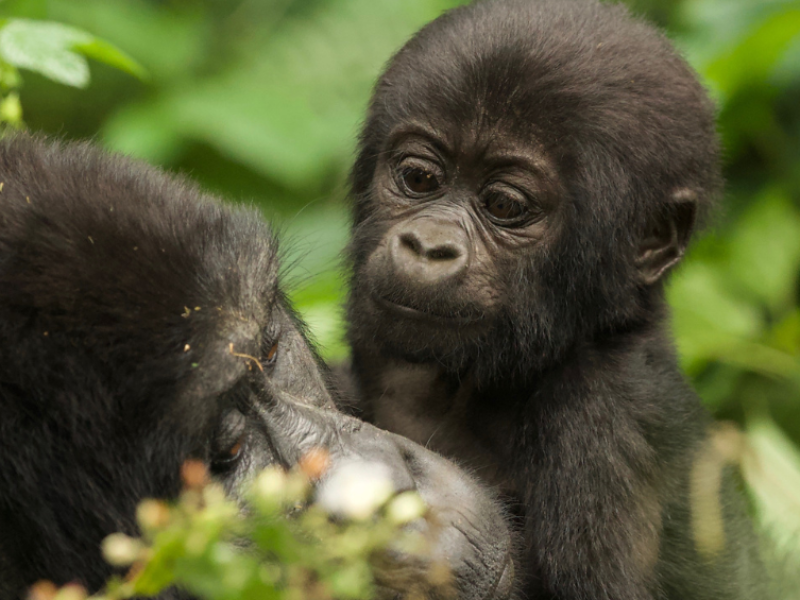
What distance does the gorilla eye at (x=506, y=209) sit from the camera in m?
Result: 3.36

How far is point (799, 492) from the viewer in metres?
4.46

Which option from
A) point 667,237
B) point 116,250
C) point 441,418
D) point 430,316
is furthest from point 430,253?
point 116,250

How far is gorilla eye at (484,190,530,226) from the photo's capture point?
11.0 feet

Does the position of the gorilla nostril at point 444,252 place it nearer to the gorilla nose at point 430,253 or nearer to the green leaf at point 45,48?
the gorilla nose at point 430,253

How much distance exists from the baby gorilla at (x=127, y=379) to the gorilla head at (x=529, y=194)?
904 mm

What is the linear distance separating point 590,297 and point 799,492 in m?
1.87

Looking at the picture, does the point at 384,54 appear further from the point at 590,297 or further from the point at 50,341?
the point at 50,341

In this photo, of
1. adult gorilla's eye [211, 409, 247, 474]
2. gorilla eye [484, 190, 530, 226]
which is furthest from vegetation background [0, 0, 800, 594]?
adult gorilla's eye [211, 409, 247, 474]

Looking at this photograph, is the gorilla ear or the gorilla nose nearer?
the gorilla nose

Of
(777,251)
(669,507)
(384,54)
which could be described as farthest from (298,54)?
(669,507)

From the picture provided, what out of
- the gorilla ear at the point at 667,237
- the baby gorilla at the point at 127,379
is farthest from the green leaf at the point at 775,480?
the baby gorilla at the point at 127,379

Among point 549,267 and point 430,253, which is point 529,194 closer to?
point 549,267

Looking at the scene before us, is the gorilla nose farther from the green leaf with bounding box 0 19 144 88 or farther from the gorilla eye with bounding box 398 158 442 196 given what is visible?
the green leaf with bounding box 0 19 144 88

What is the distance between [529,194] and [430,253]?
1.33 ft
